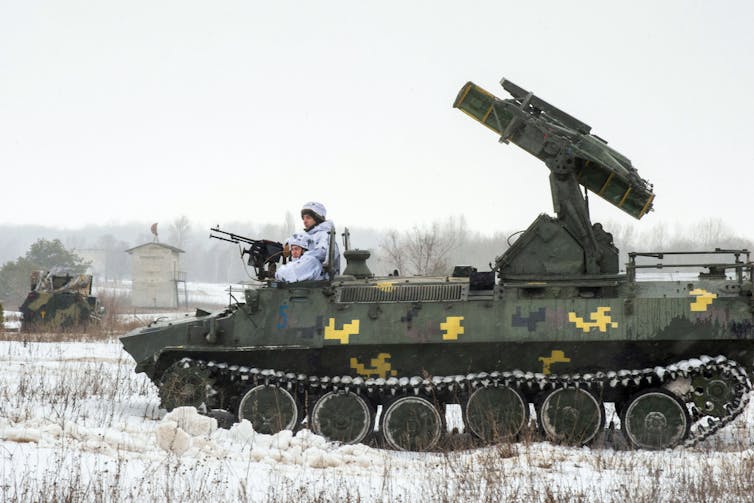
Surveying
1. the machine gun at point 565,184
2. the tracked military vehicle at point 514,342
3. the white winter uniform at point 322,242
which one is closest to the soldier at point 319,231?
the white winter uniform at point 322,242

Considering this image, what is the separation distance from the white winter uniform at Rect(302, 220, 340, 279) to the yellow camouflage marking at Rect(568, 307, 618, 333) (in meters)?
3.80

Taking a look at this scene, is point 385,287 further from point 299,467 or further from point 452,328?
point 299,467

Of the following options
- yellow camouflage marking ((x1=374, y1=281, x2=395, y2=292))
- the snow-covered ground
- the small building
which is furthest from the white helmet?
the small building

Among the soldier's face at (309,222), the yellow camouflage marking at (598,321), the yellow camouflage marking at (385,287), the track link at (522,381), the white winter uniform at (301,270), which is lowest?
the track link at (522,381)

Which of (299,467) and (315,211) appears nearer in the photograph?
(299,467)

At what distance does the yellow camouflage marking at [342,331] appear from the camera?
520 inches

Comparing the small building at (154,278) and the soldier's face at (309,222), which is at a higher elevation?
the small building at (154,278)

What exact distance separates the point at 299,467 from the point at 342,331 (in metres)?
2.93

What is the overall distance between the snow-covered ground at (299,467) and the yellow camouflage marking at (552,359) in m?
1.12

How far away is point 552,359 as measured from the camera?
1289 centimetres

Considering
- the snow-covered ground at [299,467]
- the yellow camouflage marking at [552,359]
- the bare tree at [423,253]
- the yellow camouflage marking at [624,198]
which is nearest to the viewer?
the snow-covered ground at [299,467]

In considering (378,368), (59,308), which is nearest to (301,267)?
(378,368)

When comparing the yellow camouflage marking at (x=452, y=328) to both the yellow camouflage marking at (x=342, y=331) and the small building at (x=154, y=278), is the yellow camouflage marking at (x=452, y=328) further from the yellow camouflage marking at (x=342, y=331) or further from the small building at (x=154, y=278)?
the small building at (x=154, y=278)

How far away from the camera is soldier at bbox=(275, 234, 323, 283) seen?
1381 cm
